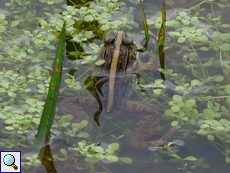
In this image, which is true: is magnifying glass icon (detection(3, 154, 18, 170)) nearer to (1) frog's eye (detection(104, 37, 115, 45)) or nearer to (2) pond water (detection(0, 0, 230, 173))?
(2) pond water (detection(0, 0, 230, 173))

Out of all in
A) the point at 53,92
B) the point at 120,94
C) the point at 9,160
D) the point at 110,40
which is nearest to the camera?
the point at 53,92

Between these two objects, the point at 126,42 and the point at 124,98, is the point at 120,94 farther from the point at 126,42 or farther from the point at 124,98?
the point at 126,42

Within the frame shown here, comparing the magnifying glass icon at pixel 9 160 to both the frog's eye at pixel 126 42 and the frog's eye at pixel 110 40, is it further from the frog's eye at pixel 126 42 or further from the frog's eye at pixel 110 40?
the frog's eye at pixel 126 42

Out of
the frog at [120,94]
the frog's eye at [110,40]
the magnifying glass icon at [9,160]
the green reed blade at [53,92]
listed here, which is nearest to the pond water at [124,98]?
the frog at [120,94]

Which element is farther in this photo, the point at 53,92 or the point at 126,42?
the point at 126,42

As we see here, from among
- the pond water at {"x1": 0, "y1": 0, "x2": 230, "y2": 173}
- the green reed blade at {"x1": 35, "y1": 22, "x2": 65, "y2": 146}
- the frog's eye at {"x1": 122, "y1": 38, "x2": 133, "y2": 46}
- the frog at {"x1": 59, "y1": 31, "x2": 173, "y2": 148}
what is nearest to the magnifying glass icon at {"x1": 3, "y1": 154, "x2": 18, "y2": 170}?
the pond water at {"x1": 0, "y1": 0, "x2": 230, "y2": 173}

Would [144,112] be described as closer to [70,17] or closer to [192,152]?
[192,152]

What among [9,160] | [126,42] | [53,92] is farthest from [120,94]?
[9,160]
